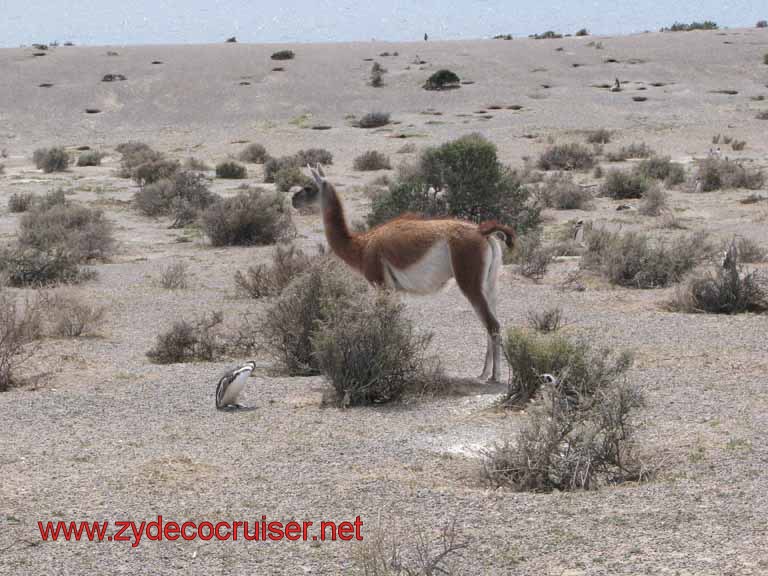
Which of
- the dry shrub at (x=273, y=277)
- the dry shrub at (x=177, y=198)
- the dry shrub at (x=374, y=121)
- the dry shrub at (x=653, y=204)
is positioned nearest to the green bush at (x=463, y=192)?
the dry shrub at (x=273, y=277)

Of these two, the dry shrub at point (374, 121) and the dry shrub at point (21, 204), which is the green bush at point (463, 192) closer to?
the dry shrub at point (21, 204)

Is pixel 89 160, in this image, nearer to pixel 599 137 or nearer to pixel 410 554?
pixel 599 137

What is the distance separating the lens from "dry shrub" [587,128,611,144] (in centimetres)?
3997

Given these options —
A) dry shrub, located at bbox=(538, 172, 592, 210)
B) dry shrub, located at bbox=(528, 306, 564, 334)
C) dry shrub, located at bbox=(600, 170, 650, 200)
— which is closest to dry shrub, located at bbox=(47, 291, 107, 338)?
dry shrub, located at bbox=(528, 306, 564, 334)

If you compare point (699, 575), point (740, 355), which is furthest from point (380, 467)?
point (740, 355)

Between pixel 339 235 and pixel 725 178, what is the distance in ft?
62.6

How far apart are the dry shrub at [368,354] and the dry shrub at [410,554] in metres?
3.10

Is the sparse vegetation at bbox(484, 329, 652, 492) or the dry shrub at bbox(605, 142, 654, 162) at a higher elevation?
the sparse vegetation at bbox(484, 329, 652, 492)

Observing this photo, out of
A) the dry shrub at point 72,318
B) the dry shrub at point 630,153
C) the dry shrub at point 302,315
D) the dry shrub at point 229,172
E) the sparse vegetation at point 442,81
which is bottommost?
the dry shrub at point 229,172

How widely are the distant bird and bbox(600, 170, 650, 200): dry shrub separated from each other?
19.9m

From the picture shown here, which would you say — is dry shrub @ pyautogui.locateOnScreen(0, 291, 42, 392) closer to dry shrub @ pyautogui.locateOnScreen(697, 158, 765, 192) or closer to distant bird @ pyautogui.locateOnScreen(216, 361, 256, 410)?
distant bird @ pyautogui.locateOnScreen(216, 361, 256, 410)

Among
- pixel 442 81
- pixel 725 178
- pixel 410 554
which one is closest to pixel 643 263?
pixel 410 554

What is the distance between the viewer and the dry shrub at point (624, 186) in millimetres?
26859

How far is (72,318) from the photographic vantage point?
40.0 feet
